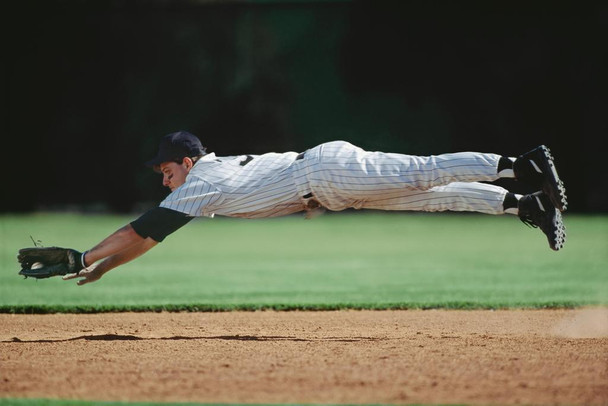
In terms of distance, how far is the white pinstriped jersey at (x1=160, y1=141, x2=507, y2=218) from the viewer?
5164 mm

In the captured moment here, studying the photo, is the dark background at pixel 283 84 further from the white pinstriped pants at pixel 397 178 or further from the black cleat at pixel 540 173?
the black cleat at pixel 540 173

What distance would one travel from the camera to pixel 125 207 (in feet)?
71.6

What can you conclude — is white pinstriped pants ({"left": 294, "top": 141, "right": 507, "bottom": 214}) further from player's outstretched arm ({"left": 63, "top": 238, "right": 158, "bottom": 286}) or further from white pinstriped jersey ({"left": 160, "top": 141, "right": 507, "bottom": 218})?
player's outstretched arm ({"left": 63, "top": 238, "right": 158, "bottom": 286})

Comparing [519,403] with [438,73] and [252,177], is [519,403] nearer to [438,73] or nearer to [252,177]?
[252,177]

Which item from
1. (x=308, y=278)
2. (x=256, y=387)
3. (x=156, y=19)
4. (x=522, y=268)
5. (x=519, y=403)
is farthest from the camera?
(x=156, y=19)

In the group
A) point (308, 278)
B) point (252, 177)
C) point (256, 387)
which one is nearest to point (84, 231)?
point (308, 278)

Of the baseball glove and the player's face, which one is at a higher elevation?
the player's face

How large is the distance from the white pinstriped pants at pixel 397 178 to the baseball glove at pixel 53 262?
4.78 ft

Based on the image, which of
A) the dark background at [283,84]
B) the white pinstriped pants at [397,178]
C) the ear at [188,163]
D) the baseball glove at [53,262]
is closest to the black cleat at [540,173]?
the white pinstriped pants at [397,178]

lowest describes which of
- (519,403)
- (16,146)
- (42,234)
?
(519,403)

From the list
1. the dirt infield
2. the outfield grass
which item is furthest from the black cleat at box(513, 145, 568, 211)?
the outfield grass

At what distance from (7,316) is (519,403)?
15.1 ft

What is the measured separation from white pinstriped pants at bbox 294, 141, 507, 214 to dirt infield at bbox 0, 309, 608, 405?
90 cm

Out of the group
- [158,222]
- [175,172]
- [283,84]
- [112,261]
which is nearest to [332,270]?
[175,172]
